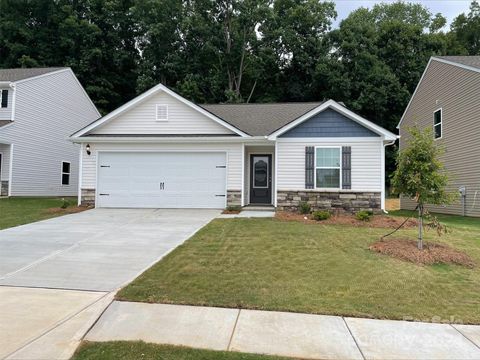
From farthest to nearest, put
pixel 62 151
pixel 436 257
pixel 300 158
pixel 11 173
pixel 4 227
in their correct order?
pixel 62 151
pixel 11 173
pixel 300 158
pixel 4 227
pixel 436 257

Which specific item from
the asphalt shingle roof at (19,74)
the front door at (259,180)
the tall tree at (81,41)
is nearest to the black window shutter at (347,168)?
the front door at (259,180)

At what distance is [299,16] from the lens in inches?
1287

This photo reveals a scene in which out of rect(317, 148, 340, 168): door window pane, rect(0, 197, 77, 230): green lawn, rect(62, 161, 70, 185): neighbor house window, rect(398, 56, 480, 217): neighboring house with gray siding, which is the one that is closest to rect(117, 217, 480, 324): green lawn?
rect(317, 148, 340, 168): door window pane

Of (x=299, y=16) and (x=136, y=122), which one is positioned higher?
(x=299, y=16)

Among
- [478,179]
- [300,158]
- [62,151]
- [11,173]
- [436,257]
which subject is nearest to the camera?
[436,257]

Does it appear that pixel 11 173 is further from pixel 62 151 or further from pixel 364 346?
pixel 364 346

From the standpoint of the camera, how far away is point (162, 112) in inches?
571

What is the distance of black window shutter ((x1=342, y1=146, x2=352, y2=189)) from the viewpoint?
12.7 m

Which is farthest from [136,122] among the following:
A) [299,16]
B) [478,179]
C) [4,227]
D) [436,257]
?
[299,16]

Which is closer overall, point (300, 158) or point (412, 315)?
point (412, 315)

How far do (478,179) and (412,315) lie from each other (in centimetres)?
1208

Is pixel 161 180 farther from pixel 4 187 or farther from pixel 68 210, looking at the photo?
pixel 4 187

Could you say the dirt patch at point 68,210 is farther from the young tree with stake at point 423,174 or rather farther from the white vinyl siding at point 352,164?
the young tree with stake at point 423,174

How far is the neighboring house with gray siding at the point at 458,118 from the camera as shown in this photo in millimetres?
14320
